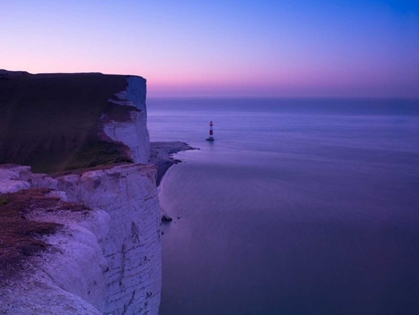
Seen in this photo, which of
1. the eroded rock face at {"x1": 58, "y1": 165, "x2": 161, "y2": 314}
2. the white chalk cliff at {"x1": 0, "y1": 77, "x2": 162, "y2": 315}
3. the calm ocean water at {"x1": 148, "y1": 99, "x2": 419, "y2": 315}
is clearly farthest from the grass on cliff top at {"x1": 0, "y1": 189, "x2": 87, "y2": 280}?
the calm ocean water at {"x1": 148, "y1": 99, "x2": 419, "y2": 315}

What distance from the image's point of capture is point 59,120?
72.2 ft

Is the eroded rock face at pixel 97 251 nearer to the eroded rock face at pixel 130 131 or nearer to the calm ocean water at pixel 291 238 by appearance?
the calm ocean water at pixel 291 238

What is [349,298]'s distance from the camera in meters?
14.8

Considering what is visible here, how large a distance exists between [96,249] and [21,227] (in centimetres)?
140

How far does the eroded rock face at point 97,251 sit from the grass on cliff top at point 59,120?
321 cm

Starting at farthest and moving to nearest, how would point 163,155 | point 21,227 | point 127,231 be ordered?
point 163,155, point 127,231, point 21,227

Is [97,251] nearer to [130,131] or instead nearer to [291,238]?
[130,131]

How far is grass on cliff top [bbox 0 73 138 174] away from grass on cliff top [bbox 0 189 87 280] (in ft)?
17.9

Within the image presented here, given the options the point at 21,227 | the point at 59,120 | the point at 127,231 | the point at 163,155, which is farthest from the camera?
the point at 163,155

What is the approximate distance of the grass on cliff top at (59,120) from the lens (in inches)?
648

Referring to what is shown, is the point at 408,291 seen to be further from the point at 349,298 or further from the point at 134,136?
the point at 134,136

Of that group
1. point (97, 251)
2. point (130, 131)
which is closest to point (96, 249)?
point (97, 251)

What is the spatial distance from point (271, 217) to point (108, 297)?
15.1 m

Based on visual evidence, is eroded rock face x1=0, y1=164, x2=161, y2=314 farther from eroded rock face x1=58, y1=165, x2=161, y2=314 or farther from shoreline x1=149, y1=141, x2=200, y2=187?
shoreline x1=149, y1=141, x2=200, y2=187
